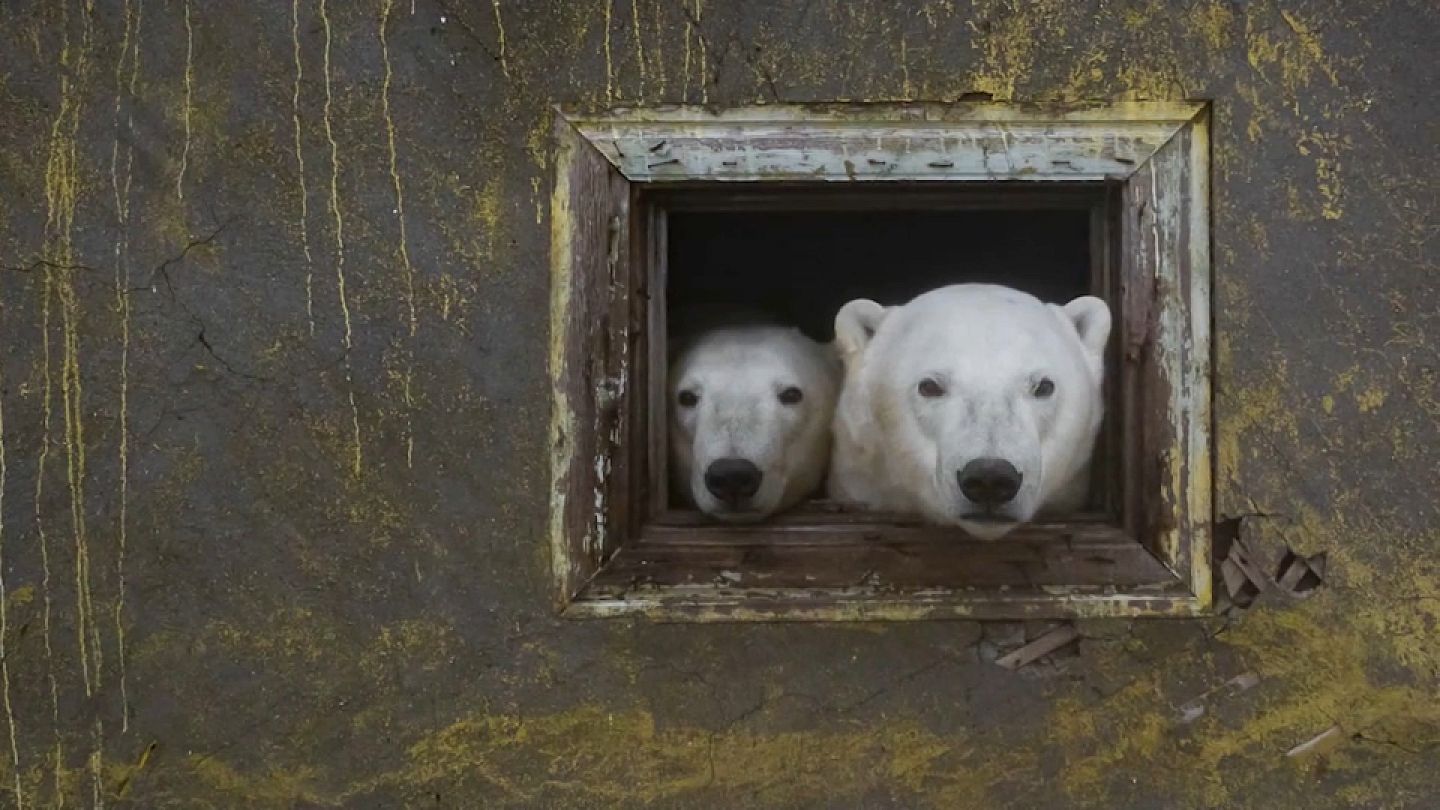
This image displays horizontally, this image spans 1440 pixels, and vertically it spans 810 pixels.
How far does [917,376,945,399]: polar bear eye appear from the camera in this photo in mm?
2549

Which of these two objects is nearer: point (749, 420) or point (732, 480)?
point (732, 480)

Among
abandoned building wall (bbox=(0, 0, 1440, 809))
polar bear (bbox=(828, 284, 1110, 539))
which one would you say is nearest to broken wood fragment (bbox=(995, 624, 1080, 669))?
abandoned building wall (bbox=(0, 0, 1440, 809))

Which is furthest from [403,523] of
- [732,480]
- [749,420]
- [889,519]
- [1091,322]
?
[1091,322]

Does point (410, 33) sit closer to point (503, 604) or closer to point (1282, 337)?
point (503, 604)

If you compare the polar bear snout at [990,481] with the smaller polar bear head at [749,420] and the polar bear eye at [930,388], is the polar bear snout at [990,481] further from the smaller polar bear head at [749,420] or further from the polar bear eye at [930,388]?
the smaller polar bear head at [749,420]

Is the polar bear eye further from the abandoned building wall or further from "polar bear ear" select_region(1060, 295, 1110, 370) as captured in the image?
the abandoned building wall

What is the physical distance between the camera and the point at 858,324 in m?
2.86

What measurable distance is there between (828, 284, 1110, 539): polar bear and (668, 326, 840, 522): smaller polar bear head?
11 centimetres

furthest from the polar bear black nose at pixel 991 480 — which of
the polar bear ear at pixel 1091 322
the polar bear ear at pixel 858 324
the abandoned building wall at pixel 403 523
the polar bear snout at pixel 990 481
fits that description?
the polar bear ear at pixel 858 324

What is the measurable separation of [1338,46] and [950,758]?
1.53 m

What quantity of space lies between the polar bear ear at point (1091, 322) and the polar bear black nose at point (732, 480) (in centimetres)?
70

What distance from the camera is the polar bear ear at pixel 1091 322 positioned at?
8.66ft

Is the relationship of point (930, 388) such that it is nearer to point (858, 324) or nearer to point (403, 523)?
point (858, 324)

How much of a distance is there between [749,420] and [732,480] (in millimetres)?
235
